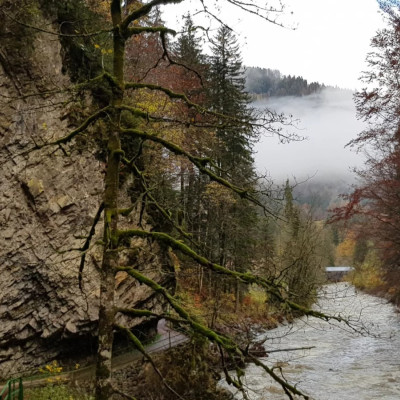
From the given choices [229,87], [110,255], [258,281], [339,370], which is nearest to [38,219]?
[110,255]

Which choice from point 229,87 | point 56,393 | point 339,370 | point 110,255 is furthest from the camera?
point 229,87

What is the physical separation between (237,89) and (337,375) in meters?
18.1

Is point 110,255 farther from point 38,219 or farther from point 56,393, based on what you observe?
point 38,219

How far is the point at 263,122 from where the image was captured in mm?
4105

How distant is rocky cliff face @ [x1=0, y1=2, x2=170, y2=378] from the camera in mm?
8719

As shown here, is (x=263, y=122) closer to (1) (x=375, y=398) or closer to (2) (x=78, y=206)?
(2) (x=78, y=206)

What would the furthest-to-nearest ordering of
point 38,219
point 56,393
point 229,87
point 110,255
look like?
point 229,87
point 38,219
point 56,393
point 110,255

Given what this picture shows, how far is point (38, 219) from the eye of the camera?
924cm

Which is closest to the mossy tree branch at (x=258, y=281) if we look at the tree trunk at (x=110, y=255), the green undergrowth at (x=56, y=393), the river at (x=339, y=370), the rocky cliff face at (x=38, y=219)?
the tree trunk at (x=110, y=255)

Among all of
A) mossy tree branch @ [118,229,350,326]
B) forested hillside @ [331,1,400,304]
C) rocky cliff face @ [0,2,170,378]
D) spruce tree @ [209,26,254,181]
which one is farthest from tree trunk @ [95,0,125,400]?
spruce tree @ [209,26,254,181]

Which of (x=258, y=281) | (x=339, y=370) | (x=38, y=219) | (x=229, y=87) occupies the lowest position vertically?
(x=339, y=370)

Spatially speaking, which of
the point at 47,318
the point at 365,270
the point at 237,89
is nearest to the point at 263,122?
the point at 47,318

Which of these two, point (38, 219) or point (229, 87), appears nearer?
point (38, 219)

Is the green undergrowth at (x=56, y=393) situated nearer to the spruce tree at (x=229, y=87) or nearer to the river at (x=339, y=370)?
the river at (x=339, y=370)
